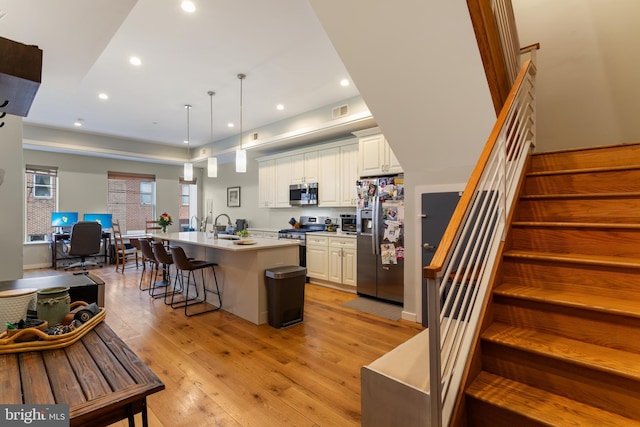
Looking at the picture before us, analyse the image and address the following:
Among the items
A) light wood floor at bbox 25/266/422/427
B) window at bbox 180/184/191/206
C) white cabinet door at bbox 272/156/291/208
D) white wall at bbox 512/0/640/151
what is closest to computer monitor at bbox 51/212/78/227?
window at bbox 180/184/191/206

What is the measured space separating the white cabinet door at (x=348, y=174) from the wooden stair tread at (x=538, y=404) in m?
3.71

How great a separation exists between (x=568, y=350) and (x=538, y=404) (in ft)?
0.98

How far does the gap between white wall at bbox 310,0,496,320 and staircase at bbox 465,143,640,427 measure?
910 mm

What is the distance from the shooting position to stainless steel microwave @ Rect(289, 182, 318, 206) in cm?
567

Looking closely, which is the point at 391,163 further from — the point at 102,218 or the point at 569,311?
the point at 102,218

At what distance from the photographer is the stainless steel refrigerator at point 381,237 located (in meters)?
3.97

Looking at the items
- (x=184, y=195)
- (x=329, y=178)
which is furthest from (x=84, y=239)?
(x=329, y=178)

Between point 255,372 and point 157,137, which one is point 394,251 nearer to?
point 255,372

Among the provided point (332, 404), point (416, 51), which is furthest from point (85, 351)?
point (416, 51)

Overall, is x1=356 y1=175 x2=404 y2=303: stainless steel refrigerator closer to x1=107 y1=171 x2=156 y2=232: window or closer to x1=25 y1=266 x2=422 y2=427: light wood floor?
x1=25 y1=266 x2=422 y2=427: light wood floor

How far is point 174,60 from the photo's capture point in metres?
3.82

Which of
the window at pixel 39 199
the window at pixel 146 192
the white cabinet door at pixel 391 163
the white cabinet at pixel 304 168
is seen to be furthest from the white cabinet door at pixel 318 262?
the window at pixel 39 199

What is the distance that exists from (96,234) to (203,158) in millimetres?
2999

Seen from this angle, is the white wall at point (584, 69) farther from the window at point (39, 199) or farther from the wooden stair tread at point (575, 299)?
the window at point (39, 199)
